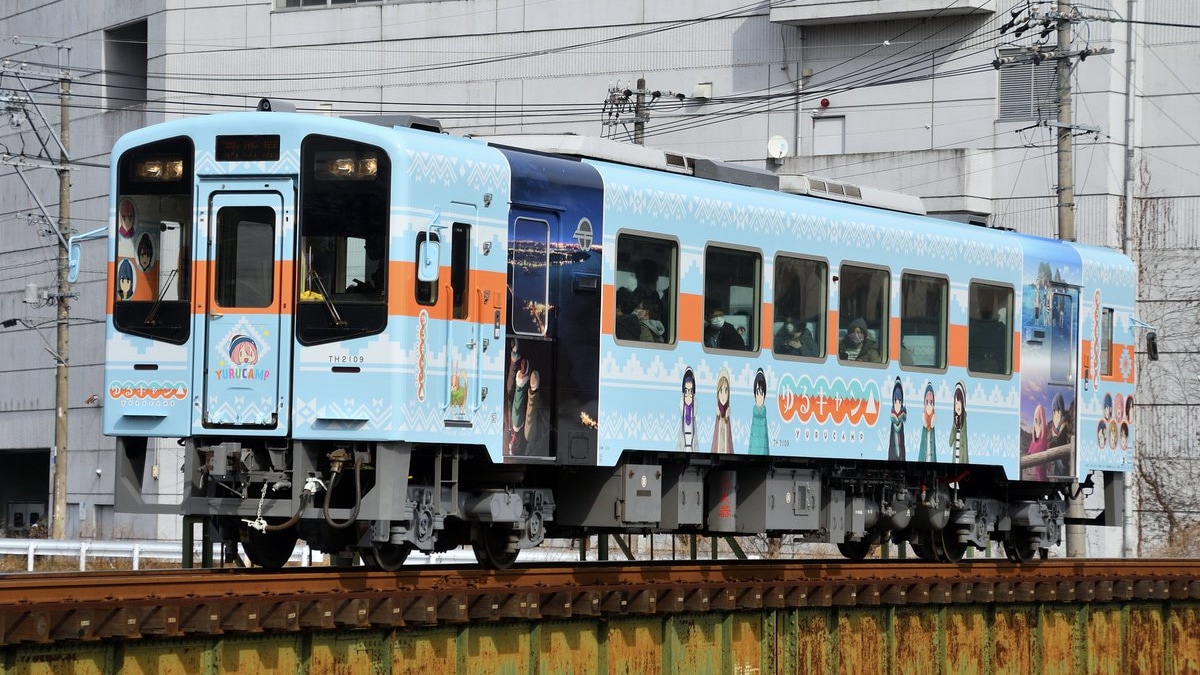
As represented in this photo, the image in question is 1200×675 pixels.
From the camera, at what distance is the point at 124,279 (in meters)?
14.9

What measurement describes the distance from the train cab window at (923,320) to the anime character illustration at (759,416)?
2.30m

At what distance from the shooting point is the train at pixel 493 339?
14.0 meters

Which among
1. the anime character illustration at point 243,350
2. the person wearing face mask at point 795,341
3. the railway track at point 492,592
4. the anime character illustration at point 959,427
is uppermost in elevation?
the person wearing face mask at point 795,341

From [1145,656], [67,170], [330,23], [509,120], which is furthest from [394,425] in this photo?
[330,23]

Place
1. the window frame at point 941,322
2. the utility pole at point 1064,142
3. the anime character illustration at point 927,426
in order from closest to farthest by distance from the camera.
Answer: the window frame at point 941,322, the anime character illustration at point 927,426, the utility pole at point 1064,142

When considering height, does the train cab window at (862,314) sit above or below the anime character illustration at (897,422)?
above

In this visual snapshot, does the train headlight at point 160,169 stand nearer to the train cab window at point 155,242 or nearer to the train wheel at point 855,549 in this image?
the train cab window at point 155,242

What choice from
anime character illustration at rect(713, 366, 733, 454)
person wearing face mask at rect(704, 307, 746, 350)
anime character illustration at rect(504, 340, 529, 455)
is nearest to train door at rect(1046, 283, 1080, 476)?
person wearing face mask at rect(704, 307, 746, 350)

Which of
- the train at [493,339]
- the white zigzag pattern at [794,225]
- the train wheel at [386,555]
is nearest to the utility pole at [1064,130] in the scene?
the white zigzag pattern at [794,225]

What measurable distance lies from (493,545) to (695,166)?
171 inches

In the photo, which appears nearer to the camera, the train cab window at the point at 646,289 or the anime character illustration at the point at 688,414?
the train cab window at the point at 646,289

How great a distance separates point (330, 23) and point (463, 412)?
3385 centimetres

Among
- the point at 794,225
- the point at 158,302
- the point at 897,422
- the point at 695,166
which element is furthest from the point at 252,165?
the point at 897,422

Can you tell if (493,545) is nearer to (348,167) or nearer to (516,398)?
(516,398)
